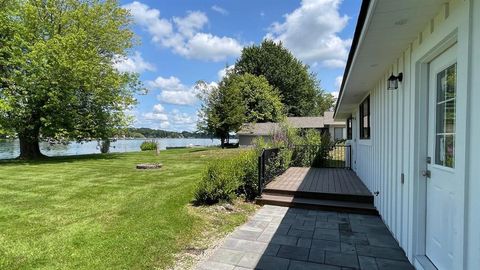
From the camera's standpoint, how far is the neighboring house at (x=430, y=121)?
6.79ft

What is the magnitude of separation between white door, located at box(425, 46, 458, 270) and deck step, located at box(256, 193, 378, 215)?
250cm

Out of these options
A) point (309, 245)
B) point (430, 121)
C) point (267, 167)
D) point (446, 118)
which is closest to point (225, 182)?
point (267, 167)

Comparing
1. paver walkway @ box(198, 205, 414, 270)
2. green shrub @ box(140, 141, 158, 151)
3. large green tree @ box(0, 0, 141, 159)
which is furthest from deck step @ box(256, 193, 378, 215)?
green shrub @ box(140, 141, 158, 151)

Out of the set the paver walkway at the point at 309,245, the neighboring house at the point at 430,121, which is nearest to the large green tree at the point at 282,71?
the paver walkway at the point at 309,245

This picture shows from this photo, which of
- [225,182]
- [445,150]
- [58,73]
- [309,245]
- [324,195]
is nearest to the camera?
[445,150]

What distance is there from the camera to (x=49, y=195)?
6.71 metres

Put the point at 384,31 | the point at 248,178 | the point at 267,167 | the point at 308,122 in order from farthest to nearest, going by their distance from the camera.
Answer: the point at 308,122, the point at 267,167, the point at 248,178, the point at 384,31

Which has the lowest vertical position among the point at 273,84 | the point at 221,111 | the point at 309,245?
the point at 309,245

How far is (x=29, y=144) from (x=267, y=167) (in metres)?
15.1

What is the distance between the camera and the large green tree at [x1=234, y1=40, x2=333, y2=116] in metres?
38.5

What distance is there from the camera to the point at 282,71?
3888 cm

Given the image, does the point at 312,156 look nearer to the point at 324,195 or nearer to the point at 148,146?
the point at 324,195

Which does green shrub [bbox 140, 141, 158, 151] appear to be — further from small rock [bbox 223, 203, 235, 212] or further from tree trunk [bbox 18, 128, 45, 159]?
small rock [bbox 223, 203, 235, 212]

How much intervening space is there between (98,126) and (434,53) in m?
16.9
